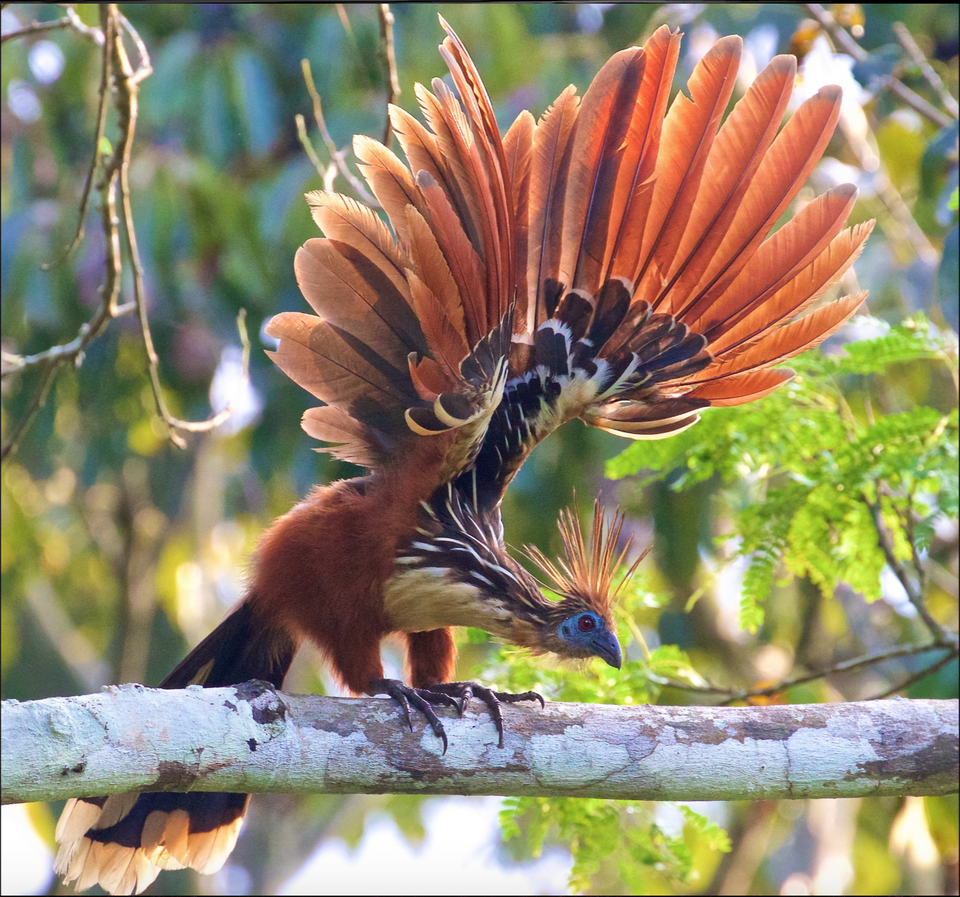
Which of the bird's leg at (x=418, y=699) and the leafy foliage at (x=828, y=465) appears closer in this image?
the bird's leg at (x=418, y=699)

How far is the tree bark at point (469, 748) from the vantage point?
2.20m

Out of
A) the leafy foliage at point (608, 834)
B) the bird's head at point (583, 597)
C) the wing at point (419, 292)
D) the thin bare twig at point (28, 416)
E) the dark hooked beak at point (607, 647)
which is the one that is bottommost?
the leafy foliage at point (608, 834)

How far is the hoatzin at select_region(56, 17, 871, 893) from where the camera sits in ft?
8.96

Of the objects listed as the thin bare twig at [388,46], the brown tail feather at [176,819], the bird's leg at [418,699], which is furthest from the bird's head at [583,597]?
the thin bare twig at [388,46]

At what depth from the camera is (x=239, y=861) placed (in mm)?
8766

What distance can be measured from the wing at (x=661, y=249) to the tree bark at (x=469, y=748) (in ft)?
3.14

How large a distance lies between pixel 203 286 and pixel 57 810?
13.1 feet

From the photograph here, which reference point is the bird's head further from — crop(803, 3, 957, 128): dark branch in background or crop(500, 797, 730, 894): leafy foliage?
crop(803, 3, 957, 128): dark branch in background

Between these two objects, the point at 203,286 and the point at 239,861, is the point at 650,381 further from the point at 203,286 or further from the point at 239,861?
the point at 239,861

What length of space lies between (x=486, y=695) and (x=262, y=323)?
330 centimetres

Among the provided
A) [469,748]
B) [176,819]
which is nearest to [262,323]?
[176,819]

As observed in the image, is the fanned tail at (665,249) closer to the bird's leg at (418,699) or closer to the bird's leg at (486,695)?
the bird's leg at (486,695)

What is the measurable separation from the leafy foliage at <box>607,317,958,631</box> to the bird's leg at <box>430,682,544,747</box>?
0.90 metres

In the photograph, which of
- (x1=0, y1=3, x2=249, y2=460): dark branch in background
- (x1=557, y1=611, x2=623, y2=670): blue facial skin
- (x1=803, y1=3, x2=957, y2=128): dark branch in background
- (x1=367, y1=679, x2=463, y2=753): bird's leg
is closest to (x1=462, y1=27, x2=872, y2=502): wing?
(x1=557, y1=611, x2=623, y2=670): blue facial skin
